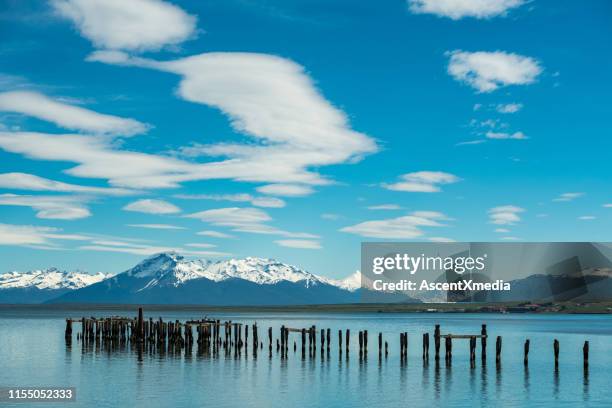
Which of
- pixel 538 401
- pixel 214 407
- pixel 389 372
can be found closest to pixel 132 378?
pixel 214 407

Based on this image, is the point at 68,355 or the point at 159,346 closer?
the point at 68,355

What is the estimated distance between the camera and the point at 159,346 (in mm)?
83062

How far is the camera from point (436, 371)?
203 ft

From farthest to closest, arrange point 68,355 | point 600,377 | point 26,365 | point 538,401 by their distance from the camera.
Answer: point 68,355 < point 26,365 < point 600,377 < point 538,401

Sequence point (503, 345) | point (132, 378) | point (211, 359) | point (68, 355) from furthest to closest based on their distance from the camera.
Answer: point (503, 345), point (68, 355), point (211, 359), point (132, 378)

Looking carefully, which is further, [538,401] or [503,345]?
[503,345]

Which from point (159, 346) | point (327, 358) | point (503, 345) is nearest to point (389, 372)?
point (327, 358)

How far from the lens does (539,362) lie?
72750 millimetres

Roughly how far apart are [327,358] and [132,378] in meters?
21.7

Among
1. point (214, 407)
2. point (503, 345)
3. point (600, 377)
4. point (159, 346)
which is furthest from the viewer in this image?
point (503, 345)

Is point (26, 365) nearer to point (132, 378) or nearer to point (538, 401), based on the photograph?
point (132, 378)

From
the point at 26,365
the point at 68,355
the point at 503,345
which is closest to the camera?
the point at 26,365

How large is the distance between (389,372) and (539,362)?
19.1m

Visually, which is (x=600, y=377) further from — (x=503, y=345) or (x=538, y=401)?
(x=503, y=345)
